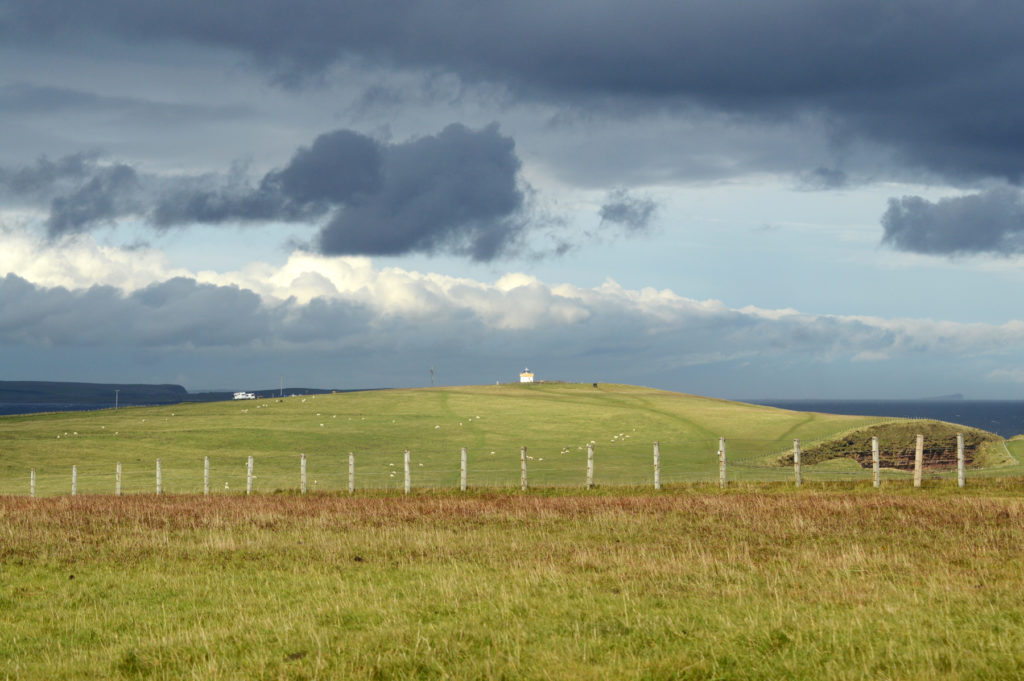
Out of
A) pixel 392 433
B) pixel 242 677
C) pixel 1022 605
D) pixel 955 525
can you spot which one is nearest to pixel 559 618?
pixel 242 677

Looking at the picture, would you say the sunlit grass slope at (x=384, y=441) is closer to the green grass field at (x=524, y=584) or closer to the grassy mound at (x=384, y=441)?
the grassy mound at (x=384, y=441)

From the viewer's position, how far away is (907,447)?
63.0 meters

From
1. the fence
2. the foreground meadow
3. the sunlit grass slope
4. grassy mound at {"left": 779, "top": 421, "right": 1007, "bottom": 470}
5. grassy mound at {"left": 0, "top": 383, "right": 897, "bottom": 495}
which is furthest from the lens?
grassy mound at {"left": 779, "top": 421, "right": 1007, "bottom": 470}

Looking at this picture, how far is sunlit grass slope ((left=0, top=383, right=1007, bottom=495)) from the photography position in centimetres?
5609

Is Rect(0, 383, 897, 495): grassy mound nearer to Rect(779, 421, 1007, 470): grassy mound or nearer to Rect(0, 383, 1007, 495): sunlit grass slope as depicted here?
Rect(0, 383, 1007, 495): sunlit grass slope

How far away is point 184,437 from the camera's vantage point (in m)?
78.6

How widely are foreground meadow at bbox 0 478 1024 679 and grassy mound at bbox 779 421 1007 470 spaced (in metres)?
33.4

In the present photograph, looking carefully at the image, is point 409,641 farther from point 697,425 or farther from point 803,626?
point 697,425

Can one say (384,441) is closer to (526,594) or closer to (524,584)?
(524,584)

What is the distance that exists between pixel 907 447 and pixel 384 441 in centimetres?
4158

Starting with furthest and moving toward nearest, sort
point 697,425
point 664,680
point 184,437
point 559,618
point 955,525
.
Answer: point 697,425 → point 184,437 → point 955,525 → point 559,618 → point 664,680

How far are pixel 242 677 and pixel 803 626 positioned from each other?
7.36m

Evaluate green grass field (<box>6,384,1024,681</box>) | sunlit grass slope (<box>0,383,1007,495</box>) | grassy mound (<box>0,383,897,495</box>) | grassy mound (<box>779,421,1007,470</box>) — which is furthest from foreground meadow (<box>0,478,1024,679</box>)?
grassy mound (<box>779,421,1007,470</box>)

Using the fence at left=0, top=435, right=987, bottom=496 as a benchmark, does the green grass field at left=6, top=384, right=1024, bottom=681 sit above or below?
above
